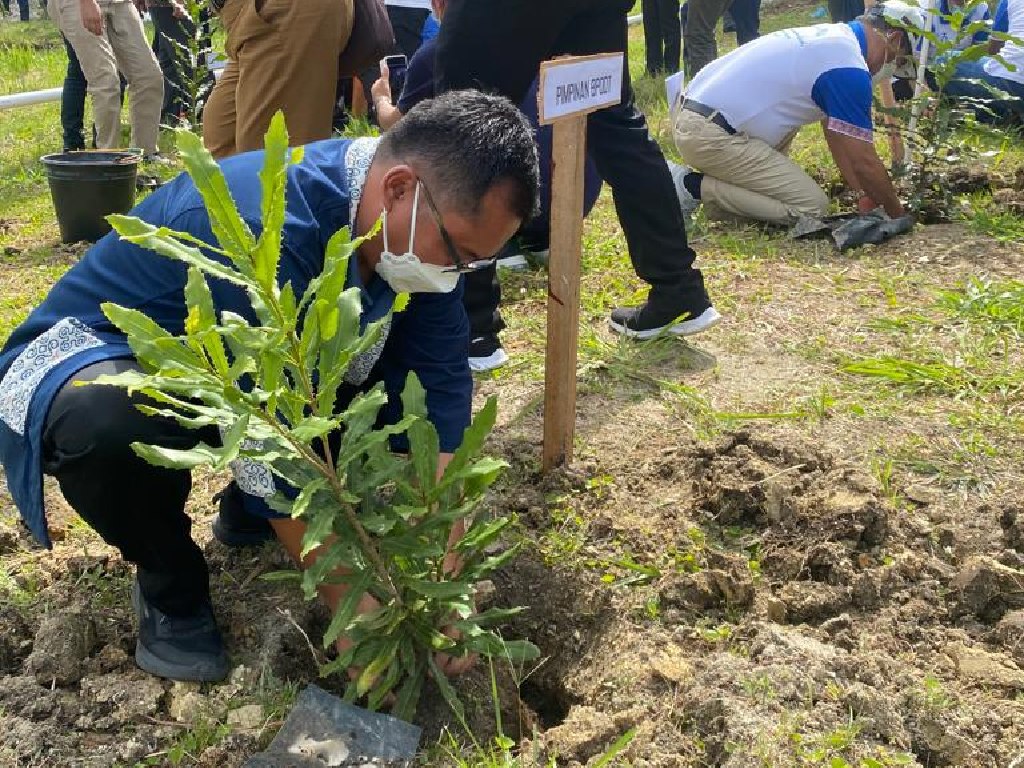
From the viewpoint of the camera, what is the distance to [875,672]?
190cm

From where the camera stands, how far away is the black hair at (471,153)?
6.07 ft

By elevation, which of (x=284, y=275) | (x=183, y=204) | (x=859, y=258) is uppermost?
(x=183, y=204)

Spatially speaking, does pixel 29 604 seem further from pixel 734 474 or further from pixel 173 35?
pixel 173 35

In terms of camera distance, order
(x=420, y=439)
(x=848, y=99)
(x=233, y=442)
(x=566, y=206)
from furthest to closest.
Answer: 1. (x=848, y=99)
2. (x=566, y=206)
3. (x=420, y=439)
4. (x=233, y=442)

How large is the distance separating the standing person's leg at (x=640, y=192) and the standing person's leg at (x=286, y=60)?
1037 millimetres

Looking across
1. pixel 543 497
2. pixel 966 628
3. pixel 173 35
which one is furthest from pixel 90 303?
pixel 173 35

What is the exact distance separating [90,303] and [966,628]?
2003mm

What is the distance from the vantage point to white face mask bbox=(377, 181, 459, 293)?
1.93 m

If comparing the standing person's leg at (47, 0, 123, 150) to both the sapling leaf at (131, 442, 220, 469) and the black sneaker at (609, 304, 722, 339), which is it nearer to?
the black sneaker at (609, 304, 722, 339)

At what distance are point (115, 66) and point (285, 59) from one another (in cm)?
286

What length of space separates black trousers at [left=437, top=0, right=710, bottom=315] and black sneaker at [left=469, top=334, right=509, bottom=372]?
61 centimetres

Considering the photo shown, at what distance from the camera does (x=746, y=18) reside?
884 centimetres

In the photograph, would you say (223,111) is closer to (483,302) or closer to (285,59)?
(285,59)

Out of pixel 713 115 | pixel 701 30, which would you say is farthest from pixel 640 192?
pixel 701 30
